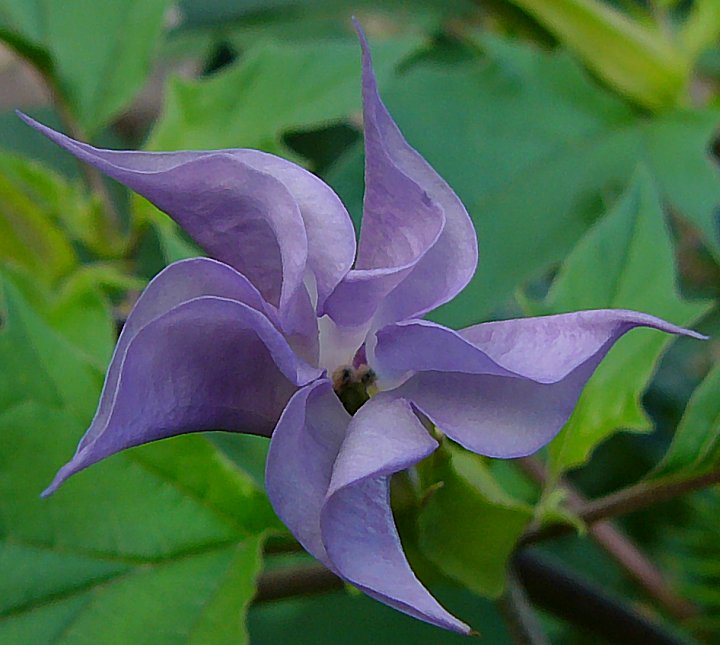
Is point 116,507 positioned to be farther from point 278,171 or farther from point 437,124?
point 437,124

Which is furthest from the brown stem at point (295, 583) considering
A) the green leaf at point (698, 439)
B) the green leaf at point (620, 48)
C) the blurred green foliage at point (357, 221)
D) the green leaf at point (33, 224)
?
the green leaf at point (620, 48)

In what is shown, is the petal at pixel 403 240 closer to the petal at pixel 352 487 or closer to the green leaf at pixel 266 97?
the petal at pixel 352 487

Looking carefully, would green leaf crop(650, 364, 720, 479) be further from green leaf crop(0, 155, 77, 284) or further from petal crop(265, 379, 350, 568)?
green leaf crop(0, 155, 77, 284)

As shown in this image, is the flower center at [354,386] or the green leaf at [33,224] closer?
the flower center at [354,386]

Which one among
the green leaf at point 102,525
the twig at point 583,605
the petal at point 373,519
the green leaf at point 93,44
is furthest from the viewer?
the green leaf at point 93,44

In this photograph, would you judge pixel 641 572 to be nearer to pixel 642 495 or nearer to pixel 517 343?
pixel 642 495

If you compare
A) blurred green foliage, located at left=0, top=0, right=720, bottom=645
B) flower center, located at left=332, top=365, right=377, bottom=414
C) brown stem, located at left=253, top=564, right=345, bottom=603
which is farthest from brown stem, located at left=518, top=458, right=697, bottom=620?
flower center, located at left=332, top=365, right=377, bottom=414

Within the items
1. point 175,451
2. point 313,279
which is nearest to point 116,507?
point 175,451
